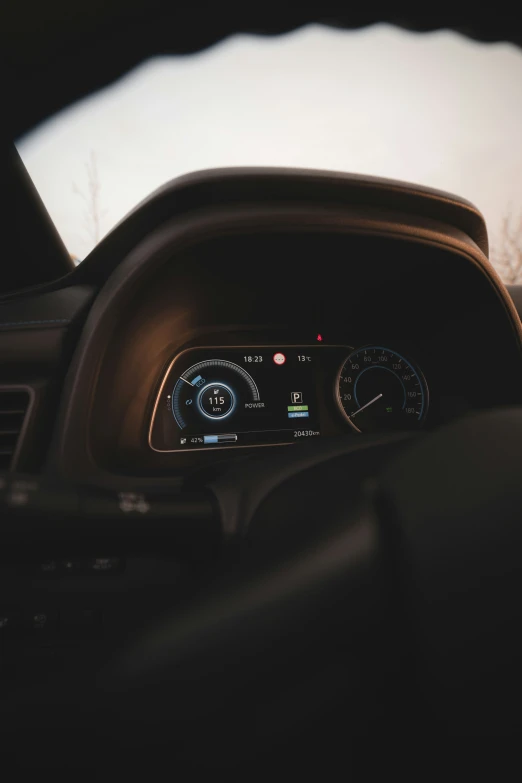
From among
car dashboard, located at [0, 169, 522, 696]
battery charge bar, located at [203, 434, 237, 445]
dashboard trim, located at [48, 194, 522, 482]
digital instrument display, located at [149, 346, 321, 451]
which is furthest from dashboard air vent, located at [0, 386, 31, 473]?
battery charge bar, located at [203, 434, 237, 445]

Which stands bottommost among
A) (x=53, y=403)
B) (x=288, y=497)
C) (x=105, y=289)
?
(x=288, y=497)

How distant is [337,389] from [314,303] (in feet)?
0.95

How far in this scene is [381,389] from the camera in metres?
1.87

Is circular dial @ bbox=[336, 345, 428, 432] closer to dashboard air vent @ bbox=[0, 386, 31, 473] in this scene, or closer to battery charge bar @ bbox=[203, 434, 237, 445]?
battery charge bar @ bbox=[203, 434, 237, 445]

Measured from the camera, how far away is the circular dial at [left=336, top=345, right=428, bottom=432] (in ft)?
6.06

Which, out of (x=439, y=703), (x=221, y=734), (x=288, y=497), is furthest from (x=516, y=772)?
(x=288, y=497)

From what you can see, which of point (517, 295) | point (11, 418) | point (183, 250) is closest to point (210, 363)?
point (183, 250)

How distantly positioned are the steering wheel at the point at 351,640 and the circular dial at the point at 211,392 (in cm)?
99

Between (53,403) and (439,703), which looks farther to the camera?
(53,403)

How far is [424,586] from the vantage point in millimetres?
567

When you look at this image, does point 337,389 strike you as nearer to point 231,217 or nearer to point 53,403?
point 231,217

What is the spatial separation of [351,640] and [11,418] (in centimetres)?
91

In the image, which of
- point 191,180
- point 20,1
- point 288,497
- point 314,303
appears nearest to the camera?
point 288,497

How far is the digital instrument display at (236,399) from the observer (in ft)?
5.32
